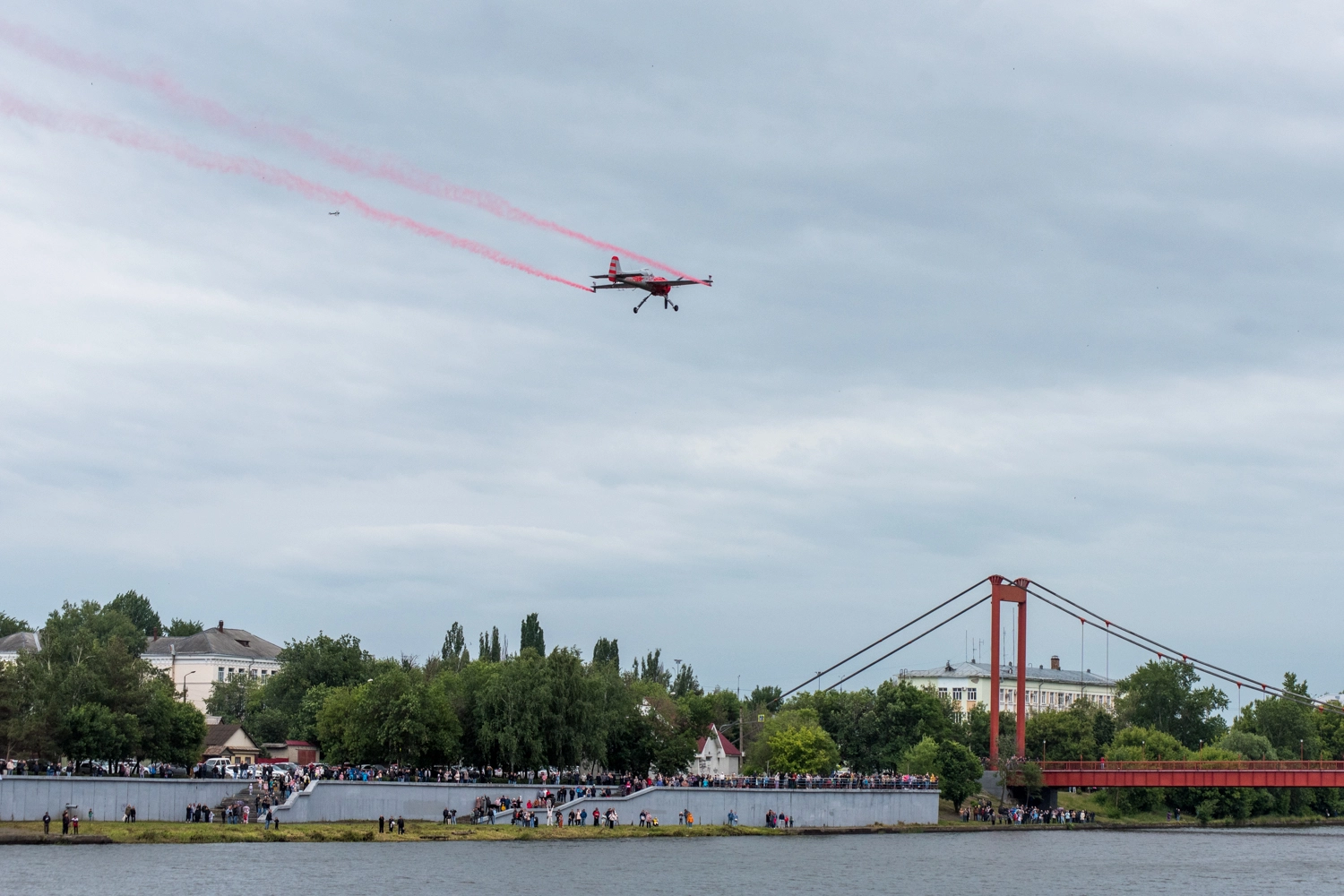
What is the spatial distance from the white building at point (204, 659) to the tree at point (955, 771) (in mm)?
82557

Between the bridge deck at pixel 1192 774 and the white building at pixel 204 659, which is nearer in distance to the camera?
the bridge deck at pixel 1192 774

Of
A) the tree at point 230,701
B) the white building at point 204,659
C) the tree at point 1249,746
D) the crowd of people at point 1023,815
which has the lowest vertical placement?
the crowd of people at point 1023,815

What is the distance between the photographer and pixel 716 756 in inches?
5300

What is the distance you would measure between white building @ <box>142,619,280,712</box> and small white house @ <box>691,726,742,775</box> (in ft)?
178

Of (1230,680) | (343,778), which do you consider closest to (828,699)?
(1230,680)

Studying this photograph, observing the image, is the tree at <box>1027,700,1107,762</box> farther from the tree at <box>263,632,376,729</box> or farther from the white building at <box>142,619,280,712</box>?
the white building at <box>142,619,280,712</box>

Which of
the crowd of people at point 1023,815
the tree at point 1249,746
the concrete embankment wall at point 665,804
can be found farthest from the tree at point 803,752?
the tree at point 1249,746

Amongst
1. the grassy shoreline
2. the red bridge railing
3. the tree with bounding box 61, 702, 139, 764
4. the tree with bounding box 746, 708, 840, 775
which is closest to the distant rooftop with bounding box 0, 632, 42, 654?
the tree with bounding box 746, 708, 840, 775

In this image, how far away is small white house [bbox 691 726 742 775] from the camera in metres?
130

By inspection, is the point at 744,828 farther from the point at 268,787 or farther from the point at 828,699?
the point at 828,699

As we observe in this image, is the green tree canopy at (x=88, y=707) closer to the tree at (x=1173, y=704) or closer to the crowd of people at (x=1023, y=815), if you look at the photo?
the crowd of people at (x=1023, y=815)

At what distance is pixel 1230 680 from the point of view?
13438 centimetres

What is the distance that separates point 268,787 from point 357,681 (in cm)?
4211

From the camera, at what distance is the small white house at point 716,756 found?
130 meters
